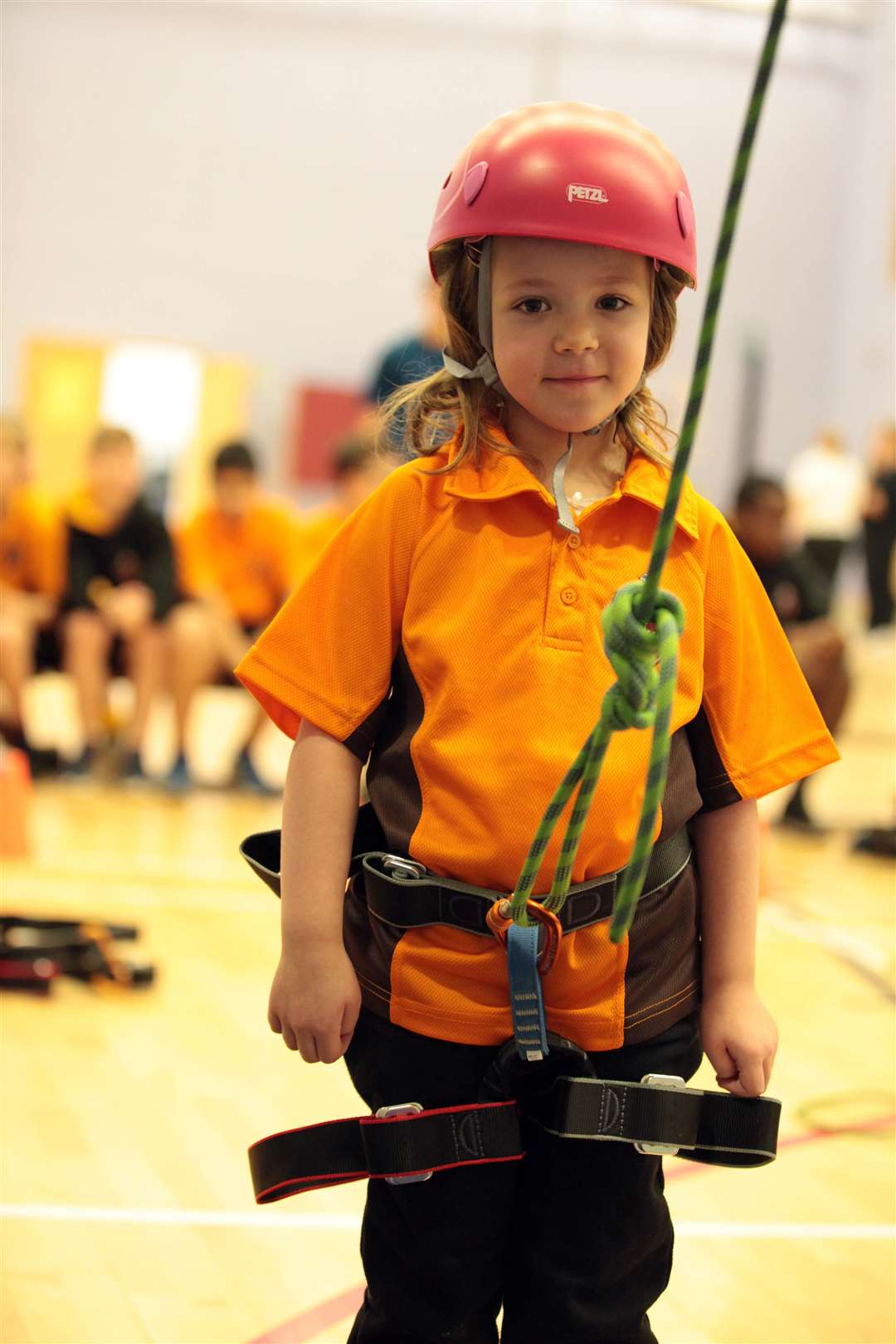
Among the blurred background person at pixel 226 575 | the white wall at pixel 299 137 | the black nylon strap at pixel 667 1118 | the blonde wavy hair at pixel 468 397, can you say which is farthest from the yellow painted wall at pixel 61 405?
the black nylon strap at pixel 667 1118

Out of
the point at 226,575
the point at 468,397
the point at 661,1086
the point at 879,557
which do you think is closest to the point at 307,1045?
the point at 661,1086

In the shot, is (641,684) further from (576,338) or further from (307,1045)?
(307,1045)

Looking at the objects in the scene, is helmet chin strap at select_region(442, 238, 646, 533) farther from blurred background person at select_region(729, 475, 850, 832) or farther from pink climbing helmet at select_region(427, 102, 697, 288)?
blurred background person at select_region(729, 475, 850, 832)

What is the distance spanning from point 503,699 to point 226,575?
Result: 4910mm

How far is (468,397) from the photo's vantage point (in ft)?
4.78

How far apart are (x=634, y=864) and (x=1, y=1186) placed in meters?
1.39

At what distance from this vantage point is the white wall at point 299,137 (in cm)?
1128

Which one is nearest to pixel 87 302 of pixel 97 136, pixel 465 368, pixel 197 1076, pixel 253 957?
pixel 97 136

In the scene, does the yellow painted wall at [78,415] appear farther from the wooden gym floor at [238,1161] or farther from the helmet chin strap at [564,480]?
the helmet chin strap at [564,480]

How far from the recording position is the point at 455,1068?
140 cm

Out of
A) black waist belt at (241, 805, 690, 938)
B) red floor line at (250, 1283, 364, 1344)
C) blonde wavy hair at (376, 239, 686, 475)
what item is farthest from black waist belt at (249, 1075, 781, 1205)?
blonde wavy hair at (376, 239, 686, 475)

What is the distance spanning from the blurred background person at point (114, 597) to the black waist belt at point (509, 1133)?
4.14m

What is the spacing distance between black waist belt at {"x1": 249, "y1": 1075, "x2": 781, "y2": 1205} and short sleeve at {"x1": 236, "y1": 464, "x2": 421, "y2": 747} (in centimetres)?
35

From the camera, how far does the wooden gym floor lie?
A: 6.36 feet
